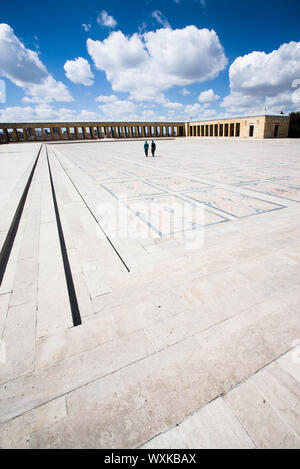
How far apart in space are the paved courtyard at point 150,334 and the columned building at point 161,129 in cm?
3746

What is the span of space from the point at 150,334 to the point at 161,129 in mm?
64638

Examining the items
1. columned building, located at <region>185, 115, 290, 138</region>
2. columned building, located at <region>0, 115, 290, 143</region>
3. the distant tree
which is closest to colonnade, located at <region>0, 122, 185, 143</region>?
columned building, located at <region>0, 115, 290, 143</region>

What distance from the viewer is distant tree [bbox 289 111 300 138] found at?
36.3 metres

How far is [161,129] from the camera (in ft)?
196

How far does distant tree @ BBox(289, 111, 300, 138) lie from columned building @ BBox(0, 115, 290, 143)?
1148 mm

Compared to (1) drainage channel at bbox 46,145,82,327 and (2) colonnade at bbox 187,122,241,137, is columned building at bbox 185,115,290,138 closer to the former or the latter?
(2) colonnade at bbox 187,122,241,137

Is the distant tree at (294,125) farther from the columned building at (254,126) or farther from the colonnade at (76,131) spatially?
the colonnade at (76,131)

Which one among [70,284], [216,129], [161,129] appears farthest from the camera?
[161,129]

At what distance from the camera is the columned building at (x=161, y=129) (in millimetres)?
34812

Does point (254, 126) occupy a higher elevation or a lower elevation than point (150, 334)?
higher

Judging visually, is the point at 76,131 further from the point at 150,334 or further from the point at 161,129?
the point at 150,334

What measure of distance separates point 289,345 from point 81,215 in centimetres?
443

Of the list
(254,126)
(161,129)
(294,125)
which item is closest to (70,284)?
(254,126)

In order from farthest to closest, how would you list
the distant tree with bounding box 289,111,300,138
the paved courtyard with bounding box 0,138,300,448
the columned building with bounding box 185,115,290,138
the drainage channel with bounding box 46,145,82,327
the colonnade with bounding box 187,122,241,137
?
the colonnade with bounding box 187,122,241,137
the distant tree with bounding box 289,111,300,138
the columned building with bounding box 185,115,290,138
the drainage channel with bounding box 46,145,82,327
the paved courtyard with bounding box 0,138,300,448
